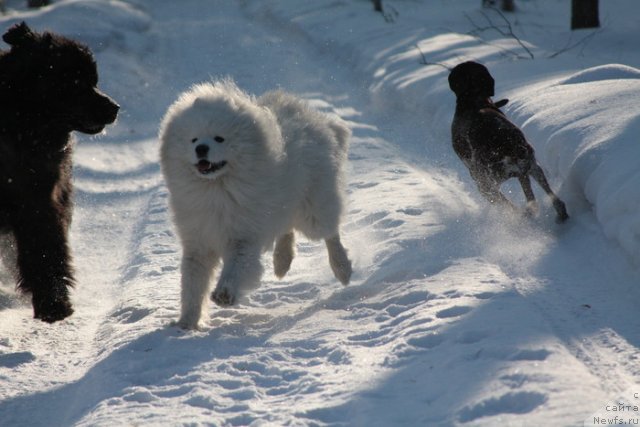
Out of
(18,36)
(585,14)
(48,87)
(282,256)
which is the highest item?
(18,36)

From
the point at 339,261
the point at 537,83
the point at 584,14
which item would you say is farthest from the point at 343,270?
the point at 584,14

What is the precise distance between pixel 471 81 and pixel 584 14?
Result: 10.7 metres

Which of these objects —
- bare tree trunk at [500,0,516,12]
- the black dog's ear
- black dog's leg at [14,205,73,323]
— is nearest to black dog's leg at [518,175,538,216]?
black dog's leg at [14,205,73,323]

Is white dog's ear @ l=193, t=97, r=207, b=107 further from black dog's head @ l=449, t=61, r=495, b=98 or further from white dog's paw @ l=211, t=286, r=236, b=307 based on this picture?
black dog's head @ l=449, t=61, r=495, b=98

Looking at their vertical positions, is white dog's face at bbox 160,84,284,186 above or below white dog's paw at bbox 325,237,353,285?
above

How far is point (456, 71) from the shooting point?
7.47m

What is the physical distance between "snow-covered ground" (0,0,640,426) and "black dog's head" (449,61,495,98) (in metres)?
0.82

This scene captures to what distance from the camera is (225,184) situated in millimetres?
5039

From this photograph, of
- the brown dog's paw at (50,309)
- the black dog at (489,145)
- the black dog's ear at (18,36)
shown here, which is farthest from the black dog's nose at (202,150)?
the black dog at (489,145)

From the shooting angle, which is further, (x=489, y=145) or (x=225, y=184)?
(x=489, y=145)

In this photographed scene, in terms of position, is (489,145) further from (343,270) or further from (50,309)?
(50,309)

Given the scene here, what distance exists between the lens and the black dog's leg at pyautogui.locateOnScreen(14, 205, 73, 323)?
5.23m

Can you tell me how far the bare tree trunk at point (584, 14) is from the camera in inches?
653

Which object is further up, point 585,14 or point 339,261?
point 339,261
